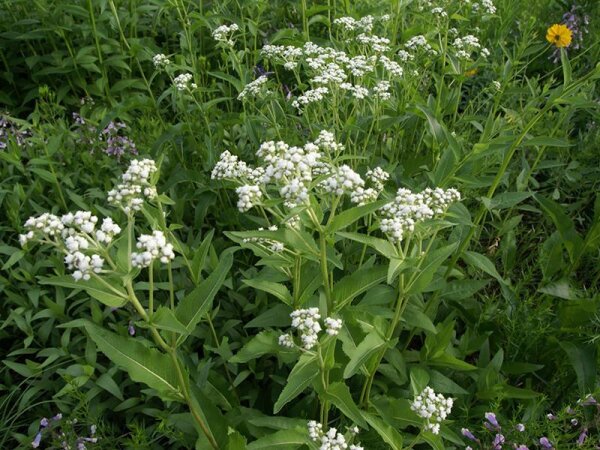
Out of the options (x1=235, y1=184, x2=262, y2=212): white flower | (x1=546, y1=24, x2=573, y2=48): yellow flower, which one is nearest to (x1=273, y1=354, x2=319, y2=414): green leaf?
(x1=235, y1=184, x2=262, y2=212): white flower

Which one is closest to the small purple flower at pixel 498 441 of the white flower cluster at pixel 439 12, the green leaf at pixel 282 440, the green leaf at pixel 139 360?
the green leaf at pixel 282 440

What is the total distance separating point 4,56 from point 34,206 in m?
2.75

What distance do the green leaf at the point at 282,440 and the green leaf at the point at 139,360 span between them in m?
0.40

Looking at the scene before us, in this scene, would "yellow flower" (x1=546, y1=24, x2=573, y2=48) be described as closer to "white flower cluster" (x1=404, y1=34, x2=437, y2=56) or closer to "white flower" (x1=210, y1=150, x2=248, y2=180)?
"white flower cluster" (x1=404, y1=34, x2=437, y2=56)

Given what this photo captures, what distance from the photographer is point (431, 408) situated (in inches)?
86.3

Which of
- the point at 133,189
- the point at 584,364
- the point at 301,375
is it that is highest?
the point at 133,189

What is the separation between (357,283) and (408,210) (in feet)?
1.51

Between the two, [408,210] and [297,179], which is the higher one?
[297,179]

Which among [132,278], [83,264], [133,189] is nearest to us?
[83,264]

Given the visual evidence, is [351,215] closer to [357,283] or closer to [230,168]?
[357,283]

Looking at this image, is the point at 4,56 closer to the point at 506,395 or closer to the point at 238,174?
the point at 238,174

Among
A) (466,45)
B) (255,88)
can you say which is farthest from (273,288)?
(466,45)

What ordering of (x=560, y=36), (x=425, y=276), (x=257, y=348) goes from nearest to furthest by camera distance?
(x=425, y=276)
(x=257, y=348)
(x=560, y=36)

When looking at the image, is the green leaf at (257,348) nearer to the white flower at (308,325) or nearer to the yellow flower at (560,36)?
the white flower at (308,325)
